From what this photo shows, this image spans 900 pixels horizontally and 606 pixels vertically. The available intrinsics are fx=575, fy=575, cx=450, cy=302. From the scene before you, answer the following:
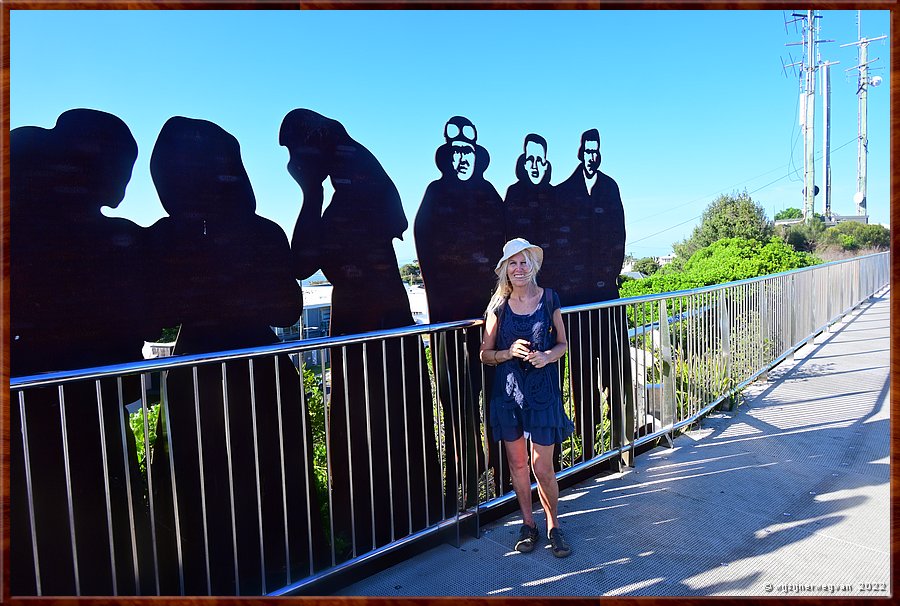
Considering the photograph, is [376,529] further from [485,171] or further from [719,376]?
[719,376]

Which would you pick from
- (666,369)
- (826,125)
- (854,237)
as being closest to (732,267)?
(666,369)

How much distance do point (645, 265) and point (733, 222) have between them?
14.8 feet

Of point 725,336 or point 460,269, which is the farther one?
point 725,336

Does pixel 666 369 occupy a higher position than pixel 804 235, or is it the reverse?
pixel 804 235

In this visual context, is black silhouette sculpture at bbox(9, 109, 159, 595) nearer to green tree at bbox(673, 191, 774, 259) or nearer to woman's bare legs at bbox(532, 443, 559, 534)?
woman's bare legs at bbox(532, 443, 559, 534)

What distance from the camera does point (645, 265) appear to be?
27.4m

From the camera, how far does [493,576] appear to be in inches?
110

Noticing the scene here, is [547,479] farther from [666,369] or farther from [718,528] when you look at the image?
[666,369]

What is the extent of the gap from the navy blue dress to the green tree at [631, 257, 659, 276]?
82.7ft

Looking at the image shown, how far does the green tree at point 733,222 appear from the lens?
75.6 ft

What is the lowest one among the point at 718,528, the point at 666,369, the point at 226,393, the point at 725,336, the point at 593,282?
the point at 718,528

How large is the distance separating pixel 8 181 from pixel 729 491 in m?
4.12

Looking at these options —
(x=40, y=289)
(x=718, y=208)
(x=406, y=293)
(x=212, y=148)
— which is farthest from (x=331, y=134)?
(x=718, y=208)

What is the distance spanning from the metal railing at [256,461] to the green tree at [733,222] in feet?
70.5
